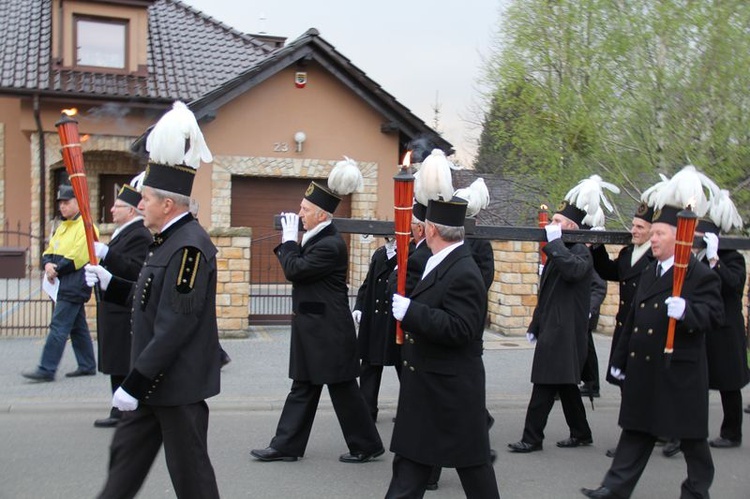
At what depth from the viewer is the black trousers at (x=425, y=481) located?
165 inches

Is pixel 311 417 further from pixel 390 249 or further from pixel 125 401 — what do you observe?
pixel 125 401

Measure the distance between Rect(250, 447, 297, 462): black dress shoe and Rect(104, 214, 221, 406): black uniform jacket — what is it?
192 centimetres

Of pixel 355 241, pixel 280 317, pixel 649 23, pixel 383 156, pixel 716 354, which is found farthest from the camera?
pixel 383 156

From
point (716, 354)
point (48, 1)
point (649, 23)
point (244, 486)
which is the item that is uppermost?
point (48, 1)

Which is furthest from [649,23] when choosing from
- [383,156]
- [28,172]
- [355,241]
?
[28,172]

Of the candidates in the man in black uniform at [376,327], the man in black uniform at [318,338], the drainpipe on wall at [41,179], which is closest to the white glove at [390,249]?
the man in black uniform at [376,327]

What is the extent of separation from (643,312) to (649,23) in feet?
24.2

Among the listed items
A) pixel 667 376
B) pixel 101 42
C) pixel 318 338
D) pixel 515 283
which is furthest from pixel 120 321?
pixel 101 42

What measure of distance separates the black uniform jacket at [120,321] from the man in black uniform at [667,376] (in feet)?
12.0

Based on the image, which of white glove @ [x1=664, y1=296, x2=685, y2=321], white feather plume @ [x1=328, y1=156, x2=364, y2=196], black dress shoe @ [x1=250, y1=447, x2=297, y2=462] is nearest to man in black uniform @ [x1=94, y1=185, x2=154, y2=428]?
black dress shoe @ [x1=250, y1=447, x2=297, y2=462]

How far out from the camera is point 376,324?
668 centimetres

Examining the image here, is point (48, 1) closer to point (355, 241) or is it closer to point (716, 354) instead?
point (355, 241)

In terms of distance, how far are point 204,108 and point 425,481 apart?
1166 cm

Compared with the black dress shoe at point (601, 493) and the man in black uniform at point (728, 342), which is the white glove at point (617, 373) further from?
the man in black uniform at point (728, 342)
